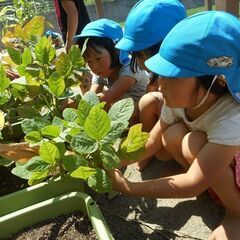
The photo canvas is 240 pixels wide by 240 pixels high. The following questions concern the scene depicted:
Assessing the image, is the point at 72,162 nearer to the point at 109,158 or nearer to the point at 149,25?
the point at 109,158

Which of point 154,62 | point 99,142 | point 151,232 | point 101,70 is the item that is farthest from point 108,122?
point 101,70

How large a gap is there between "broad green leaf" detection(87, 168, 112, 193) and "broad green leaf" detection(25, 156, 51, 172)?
0.10 meters

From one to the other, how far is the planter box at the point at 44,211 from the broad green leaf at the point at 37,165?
0.15 m

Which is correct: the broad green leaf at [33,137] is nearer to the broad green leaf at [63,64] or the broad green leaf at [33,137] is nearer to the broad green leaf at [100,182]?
the broad green leaf at [100,182]

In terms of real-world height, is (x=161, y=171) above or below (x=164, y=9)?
below

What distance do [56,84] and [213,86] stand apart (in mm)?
414

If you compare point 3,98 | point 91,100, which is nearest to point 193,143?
point 91,100

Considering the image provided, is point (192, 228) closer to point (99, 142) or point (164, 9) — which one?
point (99, 142)

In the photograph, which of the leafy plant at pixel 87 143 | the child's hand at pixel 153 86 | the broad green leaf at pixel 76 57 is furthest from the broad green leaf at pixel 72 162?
the child's hand at pixel 153 86

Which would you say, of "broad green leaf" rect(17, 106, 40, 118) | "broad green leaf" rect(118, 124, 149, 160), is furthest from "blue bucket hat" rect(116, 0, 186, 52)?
"broad green leaf" rect(118, 124, 149, 160)

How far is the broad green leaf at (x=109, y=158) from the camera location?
0.79 meters

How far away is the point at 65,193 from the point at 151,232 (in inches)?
11.7

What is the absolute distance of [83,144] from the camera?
2.52 feet

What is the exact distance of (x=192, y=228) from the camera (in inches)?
43.8
